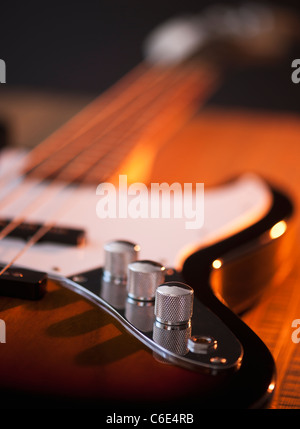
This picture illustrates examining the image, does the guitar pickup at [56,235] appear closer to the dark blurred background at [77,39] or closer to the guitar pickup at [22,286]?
the guitar pickup at [22,286]

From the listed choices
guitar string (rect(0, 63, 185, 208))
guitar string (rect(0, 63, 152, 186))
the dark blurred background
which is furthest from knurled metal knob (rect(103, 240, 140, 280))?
the dark blurred background

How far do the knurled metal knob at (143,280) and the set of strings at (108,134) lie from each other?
14 cm

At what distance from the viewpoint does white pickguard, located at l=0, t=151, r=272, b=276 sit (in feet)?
2.38

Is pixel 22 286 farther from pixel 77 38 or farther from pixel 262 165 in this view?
pixel 77 38

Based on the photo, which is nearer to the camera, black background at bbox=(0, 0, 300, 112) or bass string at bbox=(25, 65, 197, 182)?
bass string at bbox=(25, 65, 197, 182)

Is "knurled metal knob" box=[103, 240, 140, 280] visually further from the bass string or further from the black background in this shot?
the black background

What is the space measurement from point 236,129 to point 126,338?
4.24 feet

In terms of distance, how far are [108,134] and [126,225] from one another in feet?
1.48

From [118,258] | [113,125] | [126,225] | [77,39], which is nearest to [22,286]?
[118,258]

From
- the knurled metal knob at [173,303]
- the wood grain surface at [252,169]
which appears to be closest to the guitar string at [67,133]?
the wood grain surface at [252,169]

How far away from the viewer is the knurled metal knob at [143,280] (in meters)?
0.60

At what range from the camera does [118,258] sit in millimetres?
648

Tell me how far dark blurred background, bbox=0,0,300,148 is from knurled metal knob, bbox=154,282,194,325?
66.6 inches

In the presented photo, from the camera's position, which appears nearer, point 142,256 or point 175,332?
point 175,332
